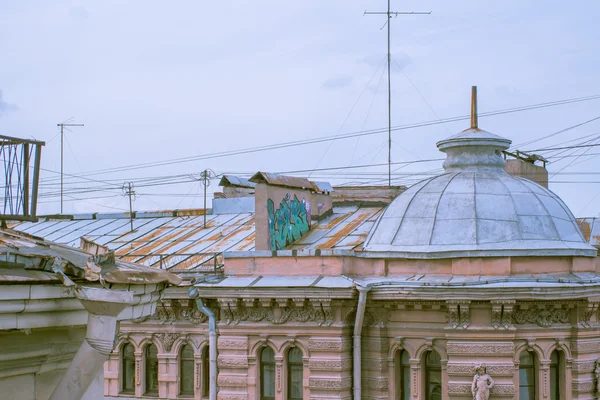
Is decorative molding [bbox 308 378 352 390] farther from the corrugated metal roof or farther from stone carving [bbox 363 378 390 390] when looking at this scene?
the corrugated metal roof

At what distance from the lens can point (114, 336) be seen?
4.88m

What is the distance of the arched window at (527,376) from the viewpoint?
1834 cm

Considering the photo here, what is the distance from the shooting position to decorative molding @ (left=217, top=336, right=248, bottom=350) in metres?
19.6

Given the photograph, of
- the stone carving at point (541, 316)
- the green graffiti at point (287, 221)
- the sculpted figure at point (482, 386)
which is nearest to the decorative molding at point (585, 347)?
the stone carving at point (541, 316)

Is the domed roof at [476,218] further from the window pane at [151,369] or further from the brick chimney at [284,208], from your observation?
the window pane at [151,369]

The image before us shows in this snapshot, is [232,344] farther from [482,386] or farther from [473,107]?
[473,107]

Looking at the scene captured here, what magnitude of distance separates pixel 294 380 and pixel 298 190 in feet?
17.9

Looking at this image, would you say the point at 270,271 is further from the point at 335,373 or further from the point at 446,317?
the point at 446,317

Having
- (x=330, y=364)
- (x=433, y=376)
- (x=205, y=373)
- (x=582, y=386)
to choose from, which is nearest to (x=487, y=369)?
(x=433, y=376)

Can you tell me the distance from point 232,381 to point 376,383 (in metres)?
2.87

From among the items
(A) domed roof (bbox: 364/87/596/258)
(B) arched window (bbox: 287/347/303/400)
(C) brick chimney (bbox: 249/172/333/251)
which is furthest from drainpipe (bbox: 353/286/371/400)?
(C) brick chimney (bbox: 249/172/333/251)

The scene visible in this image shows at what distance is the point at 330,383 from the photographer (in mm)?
18688

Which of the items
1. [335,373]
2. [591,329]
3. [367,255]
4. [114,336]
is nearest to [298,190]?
[367,255]

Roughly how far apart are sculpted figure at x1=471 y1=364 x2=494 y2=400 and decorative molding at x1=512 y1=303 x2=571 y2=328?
1.18 metres
